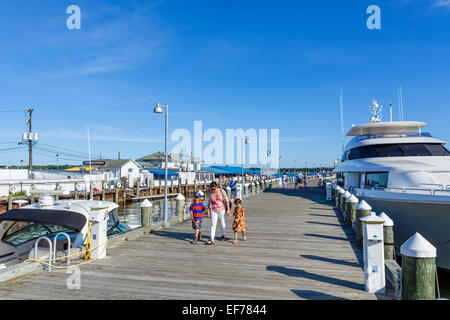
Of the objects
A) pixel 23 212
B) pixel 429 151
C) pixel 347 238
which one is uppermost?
pixel 429 151

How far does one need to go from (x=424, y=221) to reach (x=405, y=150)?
6321mm

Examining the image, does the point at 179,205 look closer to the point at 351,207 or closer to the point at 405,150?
the point at 351,207

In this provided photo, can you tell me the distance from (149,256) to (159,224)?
11.7 feet

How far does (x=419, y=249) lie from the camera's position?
4.05m

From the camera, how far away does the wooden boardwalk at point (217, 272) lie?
4.98 metres

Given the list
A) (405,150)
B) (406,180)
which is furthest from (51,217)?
(405,150)

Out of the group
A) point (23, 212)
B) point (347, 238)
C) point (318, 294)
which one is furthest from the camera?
Answer: point (347, 238)

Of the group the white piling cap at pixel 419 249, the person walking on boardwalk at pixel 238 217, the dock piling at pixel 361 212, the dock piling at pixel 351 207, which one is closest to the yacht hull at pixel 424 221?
the dock piling at pixel 351 207

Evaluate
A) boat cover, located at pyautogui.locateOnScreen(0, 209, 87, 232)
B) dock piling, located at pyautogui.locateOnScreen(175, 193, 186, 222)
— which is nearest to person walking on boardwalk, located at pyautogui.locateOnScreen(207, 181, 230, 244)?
boat cover, located at pyautogui.locateOnScreen(0, 209, 87, 232)

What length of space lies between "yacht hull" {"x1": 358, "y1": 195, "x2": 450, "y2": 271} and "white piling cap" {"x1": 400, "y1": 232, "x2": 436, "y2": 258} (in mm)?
6594
